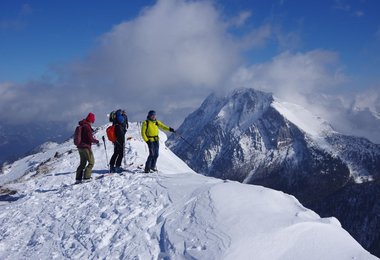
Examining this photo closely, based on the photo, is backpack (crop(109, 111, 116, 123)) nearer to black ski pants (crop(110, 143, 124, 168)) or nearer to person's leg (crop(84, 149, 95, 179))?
black ski pants (crop(110, 143, 124, 168))

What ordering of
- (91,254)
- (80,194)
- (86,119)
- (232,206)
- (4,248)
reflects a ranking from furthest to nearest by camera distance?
(86,119) < (80,194) < (4,248) < (232,206) < (91,254)

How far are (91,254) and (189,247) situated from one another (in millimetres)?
3308

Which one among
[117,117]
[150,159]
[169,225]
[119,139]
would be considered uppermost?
[117,117]

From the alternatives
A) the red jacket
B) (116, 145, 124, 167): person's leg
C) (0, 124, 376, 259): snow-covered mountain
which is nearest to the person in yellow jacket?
(116, 145, 124, 167): person's leg

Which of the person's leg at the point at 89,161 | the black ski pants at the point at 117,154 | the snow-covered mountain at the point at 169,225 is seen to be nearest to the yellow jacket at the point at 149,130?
the black ski pants at the point at 117,154

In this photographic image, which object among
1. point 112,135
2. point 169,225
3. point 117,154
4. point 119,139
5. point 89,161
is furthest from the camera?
point 117,154

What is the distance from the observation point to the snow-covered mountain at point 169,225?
12.2 meters

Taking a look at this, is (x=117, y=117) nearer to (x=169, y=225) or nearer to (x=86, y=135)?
(x=86, y=135)

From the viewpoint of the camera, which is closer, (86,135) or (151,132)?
(86,135)

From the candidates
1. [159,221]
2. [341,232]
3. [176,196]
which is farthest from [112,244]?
[341,232]

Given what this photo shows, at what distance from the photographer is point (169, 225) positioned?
1432cm

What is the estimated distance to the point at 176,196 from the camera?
1730 centimetres

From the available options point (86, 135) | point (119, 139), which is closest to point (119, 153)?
point (119, 139)

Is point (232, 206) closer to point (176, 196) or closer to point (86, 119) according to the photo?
point (176, 196)
